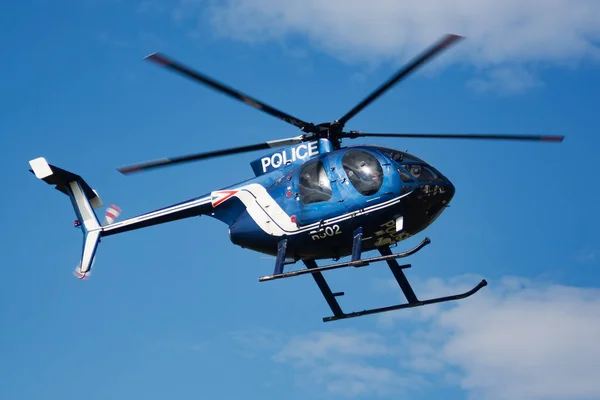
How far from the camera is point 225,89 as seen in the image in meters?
20.7

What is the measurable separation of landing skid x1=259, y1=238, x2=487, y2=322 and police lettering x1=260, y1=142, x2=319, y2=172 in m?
2.20

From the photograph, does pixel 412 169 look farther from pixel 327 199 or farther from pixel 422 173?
pixel 327 199

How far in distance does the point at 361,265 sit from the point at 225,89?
4677 mm

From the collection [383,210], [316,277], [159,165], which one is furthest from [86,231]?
[383,210]

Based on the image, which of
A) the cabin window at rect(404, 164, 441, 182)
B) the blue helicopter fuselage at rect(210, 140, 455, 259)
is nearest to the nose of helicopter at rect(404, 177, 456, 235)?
the blue helicopter fuselage at rect(210, 140, 455, 259)

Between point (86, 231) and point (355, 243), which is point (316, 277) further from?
point (86, 231)

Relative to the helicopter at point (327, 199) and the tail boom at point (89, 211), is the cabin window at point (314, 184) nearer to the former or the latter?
the helicopter at point (327, 199)

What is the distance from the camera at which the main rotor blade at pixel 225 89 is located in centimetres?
1958

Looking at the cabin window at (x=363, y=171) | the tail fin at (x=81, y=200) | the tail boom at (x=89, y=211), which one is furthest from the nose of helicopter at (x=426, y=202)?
the tail fin at (x=81, y=200)

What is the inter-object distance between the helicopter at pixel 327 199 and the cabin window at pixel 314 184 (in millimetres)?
22

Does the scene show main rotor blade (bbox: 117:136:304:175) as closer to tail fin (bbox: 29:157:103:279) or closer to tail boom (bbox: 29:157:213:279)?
tail boom (bbox: 29:157:213:279)

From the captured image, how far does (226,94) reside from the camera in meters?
20.9

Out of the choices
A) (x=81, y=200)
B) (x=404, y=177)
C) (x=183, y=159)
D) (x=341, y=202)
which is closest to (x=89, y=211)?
(x=81, y=200)

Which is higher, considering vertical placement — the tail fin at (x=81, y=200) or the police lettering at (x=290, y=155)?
the tail fin at (x=81, y=200)
